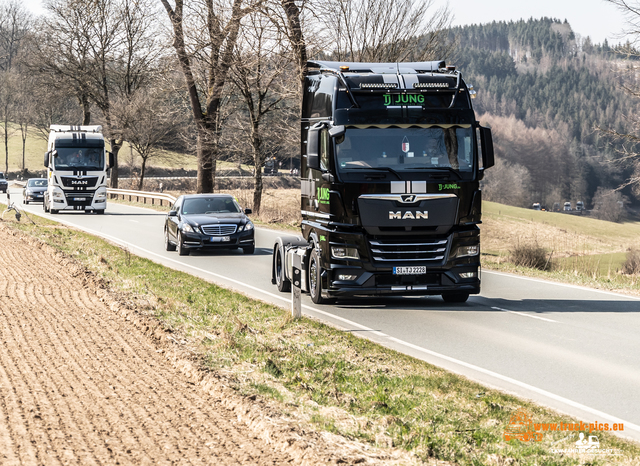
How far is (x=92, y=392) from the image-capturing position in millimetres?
6746

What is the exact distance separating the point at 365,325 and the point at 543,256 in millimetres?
11949

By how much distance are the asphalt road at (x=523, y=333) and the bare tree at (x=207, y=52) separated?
54.4ft

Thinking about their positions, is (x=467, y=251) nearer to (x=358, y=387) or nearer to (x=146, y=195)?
(x=358, y=387)

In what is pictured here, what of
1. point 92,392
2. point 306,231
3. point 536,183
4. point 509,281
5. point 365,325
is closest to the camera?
point 92,392

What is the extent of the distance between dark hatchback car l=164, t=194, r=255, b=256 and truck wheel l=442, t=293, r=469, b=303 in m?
8.11

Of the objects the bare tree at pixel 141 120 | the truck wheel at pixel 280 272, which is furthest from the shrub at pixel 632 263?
the bare tree at pixel 141 120

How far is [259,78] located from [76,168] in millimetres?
10158

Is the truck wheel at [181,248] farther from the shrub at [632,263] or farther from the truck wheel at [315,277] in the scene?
the shrub at [632,263]

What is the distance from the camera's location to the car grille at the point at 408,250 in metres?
11.6

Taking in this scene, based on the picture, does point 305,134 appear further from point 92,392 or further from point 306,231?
point 92,392

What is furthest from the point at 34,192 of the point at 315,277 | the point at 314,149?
the point at 314,149

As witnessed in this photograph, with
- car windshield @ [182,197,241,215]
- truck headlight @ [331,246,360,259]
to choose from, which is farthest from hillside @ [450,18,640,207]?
truck headlight @ [331,246,360,259]

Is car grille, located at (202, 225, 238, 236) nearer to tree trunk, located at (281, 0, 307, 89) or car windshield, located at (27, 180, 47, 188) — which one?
tree trunk, located at (281, 0, 307, 89)

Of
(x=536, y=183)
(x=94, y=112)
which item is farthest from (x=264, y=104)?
(x=536, y=183)
